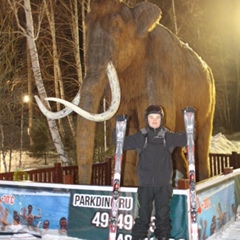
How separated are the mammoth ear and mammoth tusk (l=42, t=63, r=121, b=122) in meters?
0.82

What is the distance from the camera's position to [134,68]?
6039 millimetres

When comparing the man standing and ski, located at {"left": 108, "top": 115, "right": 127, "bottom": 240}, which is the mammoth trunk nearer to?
ski, located at {"left": 108, "top": 115, "right": 127, "bottom": 240}

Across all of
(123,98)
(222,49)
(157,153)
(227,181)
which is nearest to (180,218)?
(157,153)

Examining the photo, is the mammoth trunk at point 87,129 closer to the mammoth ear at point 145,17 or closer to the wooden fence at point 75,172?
the wooden fence at point 75,172

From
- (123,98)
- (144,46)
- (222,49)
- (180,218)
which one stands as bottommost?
(180,218)

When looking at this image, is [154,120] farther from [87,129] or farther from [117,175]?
[87,129]

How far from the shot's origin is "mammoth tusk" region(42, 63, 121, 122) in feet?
16.3

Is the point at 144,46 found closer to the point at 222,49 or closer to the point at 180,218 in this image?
the point at 180,218

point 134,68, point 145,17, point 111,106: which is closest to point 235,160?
point 134,68

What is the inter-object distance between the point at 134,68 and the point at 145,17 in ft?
2.46

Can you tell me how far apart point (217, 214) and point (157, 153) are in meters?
1.61

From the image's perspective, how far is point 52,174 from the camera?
7.80m

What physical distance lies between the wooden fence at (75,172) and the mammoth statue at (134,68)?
0.94 metres

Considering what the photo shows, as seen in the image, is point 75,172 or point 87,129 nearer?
point 87,129
